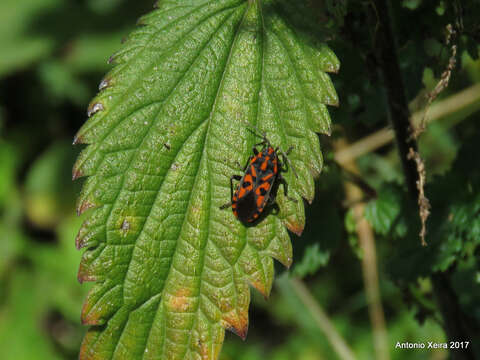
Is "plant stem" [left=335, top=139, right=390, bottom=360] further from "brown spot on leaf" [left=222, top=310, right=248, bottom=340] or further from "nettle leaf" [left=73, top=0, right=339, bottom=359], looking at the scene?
"brown spot on leaf" [left=222, top=310, right=248, bottom=340]

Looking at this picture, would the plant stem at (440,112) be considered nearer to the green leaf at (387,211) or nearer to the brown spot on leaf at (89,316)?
the green leaf at (387,211)

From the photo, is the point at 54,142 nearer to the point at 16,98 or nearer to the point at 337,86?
the point at 16,98

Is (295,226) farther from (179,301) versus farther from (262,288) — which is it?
(179,301)

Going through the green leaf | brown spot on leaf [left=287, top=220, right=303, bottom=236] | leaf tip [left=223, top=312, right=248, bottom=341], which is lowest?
leaf tip [left=223, top=312, right=248, bottom=341]

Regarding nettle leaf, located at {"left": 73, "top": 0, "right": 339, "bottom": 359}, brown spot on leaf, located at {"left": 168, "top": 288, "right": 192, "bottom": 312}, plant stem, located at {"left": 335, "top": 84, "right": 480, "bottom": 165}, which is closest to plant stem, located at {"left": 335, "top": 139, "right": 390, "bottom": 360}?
plant stem, located at {"left": 335, "top": 84, "right": 480, "bottom": 165}

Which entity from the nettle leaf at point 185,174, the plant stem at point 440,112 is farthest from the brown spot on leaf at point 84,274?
the plant stem at point 440,112

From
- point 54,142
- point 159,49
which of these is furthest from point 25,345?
point 159,49
